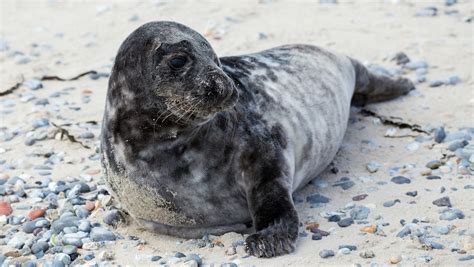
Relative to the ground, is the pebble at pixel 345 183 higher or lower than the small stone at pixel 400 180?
lower

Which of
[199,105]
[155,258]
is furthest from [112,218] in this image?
[199,105]

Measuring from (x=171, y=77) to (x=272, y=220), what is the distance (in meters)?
0.80

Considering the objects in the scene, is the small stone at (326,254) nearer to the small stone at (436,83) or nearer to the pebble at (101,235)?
the pebble at (101,235)

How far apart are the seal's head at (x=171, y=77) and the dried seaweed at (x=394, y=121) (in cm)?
186

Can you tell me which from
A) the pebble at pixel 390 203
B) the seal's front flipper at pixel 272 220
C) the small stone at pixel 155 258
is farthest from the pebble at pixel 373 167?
the small stone at pixel 155 258

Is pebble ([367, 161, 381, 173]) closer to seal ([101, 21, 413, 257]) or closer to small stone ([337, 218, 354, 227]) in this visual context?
seal ([101, 21, 413, 257])

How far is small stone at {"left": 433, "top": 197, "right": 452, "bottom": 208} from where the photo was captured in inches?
183

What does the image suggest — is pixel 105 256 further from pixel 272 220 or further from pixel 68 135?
pixel 68 135

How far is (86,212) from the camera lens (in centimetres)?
494

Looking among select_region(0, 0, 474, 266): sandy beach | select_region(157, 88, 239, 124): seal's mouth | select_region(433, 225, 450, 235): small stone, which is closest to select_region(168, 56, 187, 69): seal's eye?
select_region(157, 88, 239, 124): seal's mouth

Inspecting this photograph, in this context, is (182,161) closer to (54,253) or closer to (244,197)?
(244,197)

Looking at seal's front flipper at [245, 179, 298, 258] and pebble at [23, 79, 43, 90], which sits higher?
seal's front flipper at [245, 179, 298, 258]

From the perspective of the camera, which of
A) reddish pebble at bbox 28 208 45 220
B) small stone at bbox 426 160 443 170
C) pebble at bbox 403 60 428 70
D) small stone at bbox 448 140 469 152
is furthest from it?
pebble at bbox 403 60 428 70

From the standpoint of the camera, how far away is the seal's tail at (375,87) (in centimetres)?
628
